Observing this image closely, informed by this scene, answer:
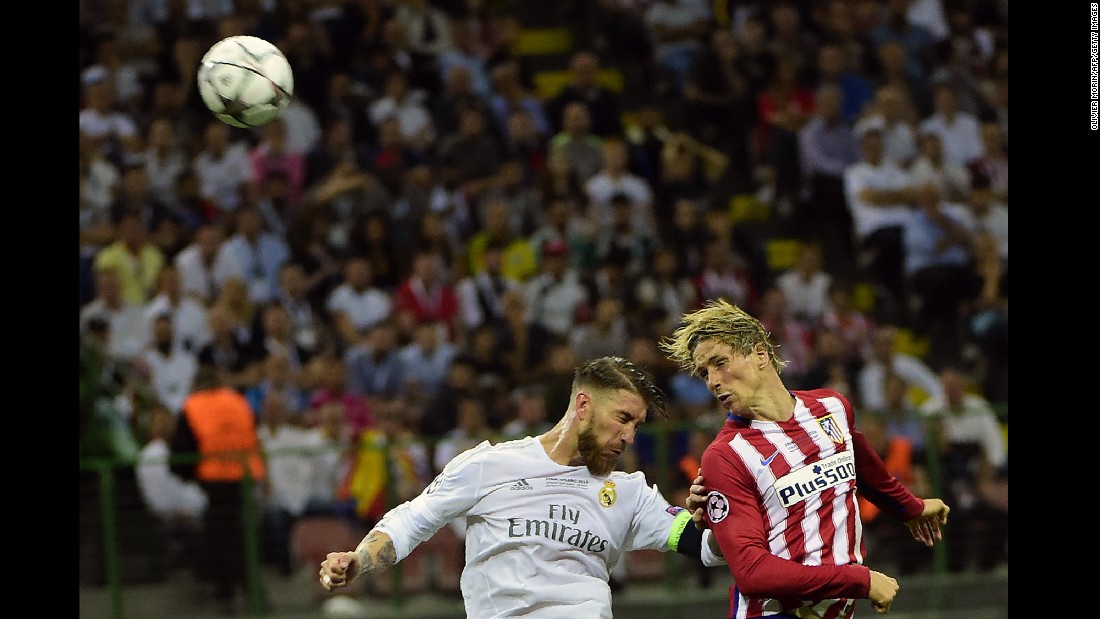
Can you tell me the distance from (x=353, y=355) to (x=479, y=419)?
1.60m

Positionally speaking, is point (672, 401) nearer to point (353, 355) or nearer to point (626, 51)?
point (353, 355)

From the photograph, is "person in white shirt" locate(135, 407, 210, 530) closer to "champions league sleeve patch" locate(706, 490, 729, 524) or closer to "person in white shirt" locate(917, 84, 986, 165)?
"champions league sleeve patch" locate(706, 490, 729, 524)

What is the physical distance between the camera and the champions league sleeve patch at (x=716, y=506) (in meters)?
5.23

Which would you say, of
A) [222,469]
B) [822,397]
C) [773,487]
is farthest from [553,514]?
[222,469]

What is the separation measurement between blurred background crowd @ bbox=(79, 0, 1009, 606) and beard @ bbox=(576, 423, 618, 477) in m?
4.85

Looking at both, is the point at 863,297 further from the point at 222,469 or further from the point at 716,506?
the point at 716,506

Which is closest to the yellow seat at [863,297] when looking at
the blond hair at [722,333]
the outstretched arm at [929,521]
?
the outstretched arm at [929,521]

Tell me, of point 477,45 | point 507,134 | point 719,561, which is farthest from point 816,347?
point 719,561

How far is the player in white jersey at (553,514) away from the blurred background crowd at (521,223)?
4827 millimetres

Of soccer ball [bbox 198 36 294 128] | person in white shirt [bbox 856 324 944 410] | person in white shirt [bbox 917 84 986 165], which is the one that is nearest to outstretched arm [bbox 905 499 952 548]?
soccer ball [bbox 198 36 294 128]

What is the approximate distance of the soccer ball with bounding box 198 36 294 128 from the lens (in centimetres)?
834

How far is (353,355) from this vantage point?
12.3 m

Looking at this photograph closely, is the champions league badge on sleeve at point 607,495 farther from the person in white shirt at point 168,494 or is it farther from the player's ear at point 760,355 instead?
the person in white shirt at point 168,494

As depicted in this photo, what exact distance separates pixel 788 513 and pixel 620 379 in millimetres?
819
